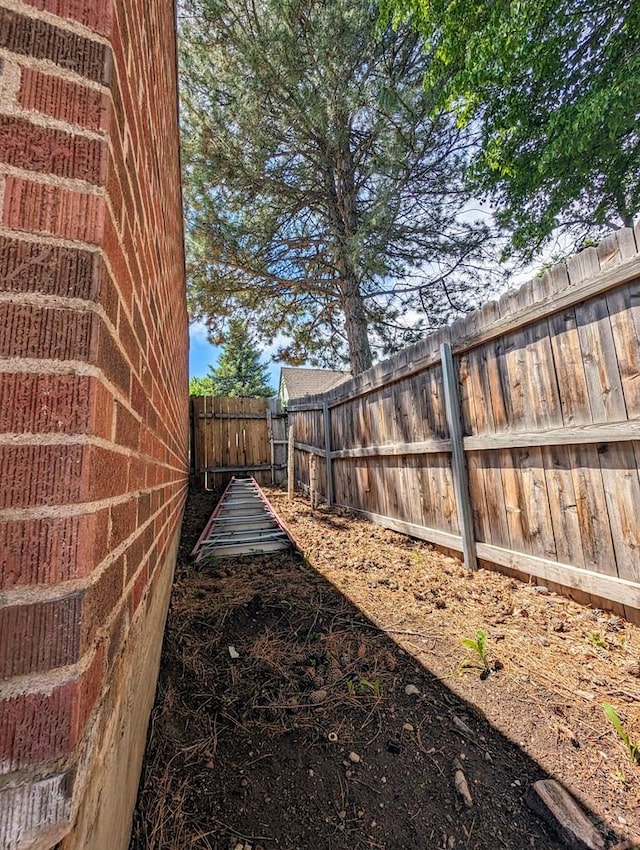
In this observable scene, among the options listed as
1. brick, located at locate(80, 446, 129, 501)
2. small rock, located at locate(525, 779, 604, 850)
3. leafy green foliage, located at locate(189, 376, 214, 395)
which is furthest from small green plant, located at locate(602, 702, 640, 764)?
leafy green foliage, located at locate(189, 376, 214, 395)

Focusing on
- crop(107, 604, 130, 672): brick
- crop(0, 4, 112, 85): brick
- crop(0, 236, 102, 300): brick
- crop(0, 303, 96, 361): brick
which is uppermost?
crop(0, 4, 112, 85): brick

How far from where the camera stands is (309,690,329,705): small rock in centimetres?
162

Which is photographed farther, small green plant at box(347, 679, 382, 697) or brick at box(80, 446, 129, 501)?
small green plant at box(347, 679, 382, 697)

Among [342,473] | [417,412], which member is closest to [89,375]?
[417,412]

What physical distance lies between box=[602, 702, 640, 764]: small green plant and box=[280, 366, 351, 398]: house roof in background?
18.5 m

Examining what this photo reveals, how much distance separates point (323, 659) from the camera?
1902 millimetres

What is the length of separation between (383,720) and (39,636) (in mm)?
1529

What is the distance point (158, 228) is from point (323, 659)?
7.39 ft

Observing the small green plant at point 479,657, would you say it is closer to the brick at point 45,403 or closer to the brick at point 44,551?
the brick at point 44,551

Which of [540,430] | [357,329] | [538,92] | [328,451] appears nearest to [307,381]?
[357,329]

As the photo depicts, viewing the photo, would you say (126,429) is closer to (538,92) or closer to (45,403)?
(45,403)

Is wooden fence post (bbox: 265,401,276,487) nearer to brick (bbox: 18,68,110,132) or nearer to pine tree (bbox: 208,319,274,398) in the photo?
brick (bbox: 18,68,110,132)

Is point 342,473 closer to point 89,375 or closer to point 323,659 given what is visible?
point 323,659

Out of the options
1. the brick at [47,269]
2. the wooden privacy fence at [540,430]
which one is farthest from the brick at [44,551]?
the wooden privacy fence at [540,430]
